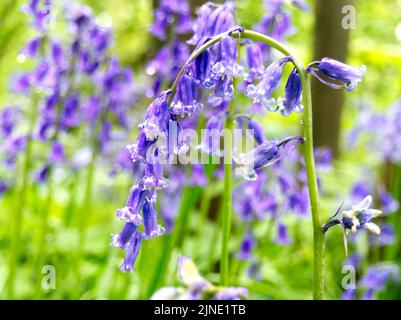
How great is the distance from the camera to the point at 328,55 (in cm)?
503

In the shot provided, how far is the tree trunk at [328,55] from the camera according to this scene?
501 centimetres

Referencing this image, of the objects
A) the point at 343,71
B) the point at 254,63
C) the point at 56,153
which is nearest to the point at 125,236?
the point at 343,71

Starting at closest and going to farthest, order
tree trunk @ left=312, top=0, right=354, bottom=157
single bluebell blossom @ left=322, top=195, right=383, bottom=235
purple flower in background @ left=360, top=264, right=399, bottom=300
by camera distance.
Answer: single bluebell blossom @ left=322, top=195, right=383, bottom=235 → purple flower in background @ left=360, top=264, right=399, bottom=300 → tree trunk @ left=312, top=0, right=354, bottom=157

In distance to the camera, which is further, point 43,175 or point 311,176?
point 43,175

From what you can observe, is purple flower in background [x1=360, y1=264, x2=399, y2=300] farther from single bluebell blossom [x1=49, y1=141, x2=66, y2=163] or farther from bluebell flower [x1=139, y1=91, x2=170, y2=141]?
bluebell flower [x1=139, y1=91, x2=170, y2=141]

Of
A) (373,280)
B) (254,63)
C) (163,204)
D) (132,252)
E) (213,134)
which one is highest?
(254,63)

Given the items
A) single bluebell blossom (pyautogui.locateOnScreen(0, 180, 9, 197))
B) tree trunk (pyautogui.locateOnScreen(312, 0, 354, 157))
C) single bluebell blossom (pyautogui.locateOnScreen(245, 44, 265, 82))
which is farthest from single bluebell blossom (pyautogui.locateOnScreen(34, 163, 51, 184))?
tree trunk (pyautogui.locateOnScreen(312, 0, 354, 157))

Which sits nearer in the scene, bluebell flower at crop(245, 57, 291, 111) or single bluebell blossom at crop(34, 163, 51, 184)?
bluebell flower at crop(245, 57, 291, 111)

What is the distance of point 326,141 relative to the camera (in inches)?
209

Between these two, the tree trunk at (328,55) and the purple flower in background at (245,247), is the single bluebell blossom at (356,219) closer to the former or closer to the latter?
the purple flower in background at (245,247)

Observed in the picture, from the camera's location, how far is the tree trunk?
16.4ft

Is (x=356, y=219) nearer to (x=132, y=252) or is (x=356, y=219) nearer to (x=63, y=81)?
(x=132, y=252)
